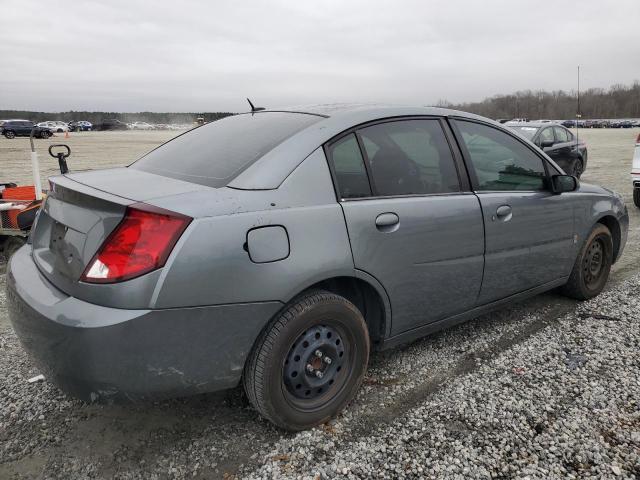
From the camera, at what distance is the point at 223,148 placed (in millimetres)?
2830

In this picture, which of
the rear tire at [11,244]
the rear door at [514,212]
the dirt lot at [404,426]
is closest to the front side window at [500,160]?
the rear door at [514,212]

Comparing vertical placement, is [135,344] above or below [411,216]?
below

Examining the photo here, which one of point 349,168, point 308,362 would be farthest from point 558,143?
point 308,362

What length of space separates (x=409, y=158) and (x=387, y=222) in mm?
520

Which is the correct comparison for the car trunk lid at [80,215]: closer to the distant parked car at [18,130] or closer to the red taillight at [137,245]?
the red taillight at [137,245]

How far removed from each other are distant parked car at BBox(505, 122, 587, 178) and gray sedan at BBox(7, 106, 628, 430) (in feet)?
30.7

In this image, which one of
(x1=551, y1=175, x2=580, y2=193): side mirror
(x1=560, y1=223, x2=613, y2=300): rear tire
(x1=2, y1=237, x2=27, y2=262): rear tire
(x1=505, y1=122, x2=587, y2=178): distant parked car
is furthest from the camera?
(x1=505, y1=122, x2=587, y2=178): distant parked car

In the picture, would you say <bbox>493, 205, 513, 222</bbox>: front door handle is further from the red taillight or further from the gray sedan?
the red taillight

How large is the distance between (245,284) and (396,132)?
1373 mm

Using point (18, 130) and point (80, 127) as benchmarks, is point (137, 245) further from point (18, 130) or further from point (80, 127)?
point (80, 127)

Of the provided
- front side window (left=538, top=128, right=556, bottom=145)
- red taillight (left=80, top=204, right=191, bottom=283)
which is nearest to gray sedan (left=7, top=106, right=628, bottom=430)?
red taillight (left=80, top=204, right=191, bottom=283)

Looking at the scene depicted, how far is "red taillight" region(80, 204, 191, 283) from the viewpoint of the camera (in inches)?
80.4

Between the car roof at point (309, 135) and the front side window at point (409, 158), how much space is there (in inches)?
3.1

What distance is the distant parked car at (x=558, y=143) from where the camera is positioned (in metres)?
12.0
